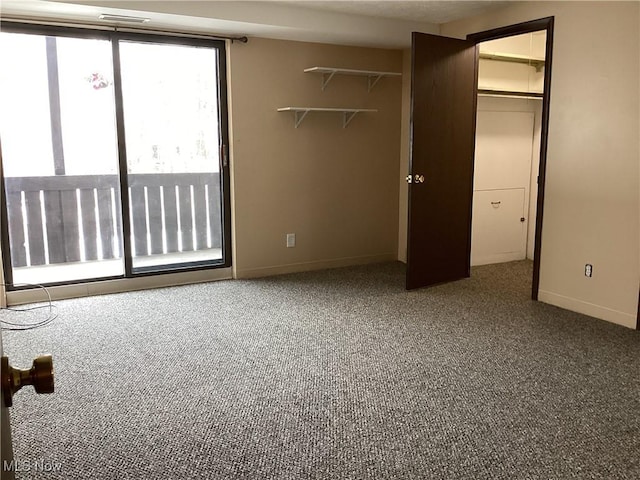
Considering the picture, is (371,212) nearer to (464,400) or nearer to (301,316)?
(301,316)

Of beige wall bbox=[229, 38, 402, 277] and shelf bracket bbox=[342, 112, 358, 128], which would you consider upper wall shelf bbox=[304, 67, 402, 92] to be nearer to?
beige wall bbox=[229, 38, 402, 277]

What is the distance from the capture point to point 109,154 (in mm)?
4590

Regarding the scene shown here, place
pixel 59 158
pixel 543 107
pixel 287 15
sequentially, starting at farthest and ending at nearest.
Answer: pixel 59 158
pixel 287 15
pixel 543 107

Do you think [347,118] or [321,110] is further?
[347,118]

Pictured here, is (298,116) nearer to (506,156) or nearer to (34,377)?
(506,156)

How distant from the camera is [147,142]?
185 inches

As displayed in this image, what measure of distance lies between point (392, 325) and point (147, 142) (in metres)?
2.60

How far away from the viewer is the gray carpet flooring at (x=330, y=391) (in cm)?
216

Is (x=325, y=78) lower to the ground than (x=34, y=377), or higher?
higher

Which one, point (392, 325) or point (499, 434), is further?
point (392, 325)

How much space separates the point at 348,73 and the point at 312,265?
182 centimetres

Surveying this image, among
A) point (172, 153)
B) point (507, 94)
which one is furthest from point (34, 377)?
point (507, 94)

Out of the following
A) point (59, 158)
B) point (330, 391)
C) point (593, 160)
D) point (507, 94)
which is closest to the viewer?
point (330, 391)

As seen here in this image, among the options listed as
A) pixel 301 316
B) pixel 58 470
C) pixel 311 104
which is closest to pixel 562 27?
pixel 311 104
